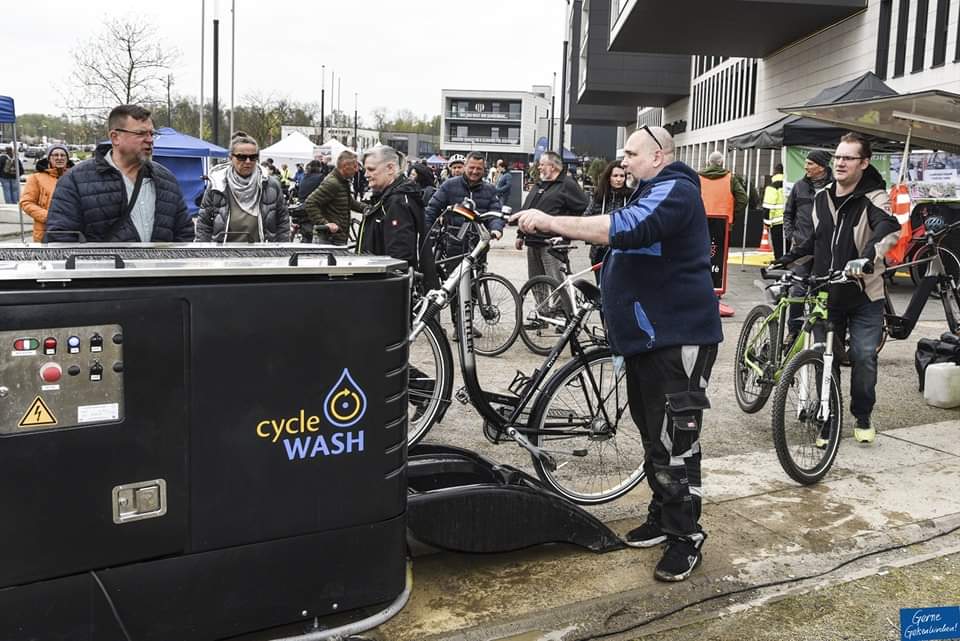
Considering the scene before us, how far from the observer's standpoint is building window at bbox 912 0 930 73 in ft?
65.1

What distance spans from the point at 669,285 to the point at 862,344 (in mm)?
2725

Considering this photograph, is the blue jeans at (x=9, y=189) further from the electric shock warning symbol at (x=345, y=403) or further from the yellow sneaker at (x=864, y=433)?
the electric shock warning symbol at (x=345, y=403)

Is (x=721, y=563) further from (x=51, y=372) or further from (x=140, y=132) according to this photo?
(x=140, y=132)

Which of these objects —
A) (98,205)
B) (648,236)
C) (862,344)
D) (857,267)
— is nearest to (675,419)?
(648,236)

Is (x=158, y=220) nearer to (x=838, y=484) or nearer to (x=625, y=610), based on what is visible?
(x=625, y=610)

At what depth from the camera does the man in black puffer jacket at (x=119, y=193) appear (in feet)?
16.6

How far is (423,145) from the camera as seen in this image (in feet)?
450

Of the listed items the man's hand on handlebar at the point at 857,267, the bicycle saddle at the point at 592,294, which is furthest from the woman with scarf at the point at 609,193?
the bicycle saddle at the point at 592,294

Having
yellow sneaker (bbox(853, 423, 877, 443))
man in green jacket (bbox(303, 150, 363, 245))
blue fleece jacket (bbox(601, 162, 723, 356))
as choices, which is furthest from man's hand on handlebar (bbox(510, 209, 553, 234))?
man in green jacket (bbox(303, 150, 363, 245))

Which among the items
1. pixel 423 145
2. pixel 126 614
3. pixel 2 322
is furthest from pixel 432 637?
pixel 423 145

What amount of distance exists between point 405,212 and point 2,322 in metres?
4.22

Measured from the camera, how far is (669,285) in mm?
3992

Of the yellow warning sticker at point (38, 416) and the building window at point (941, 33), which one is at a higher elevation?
the building window at point (941, 33)

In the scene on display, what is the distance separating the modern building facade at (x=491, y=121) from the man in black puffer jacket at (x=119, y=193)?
5081 inches
